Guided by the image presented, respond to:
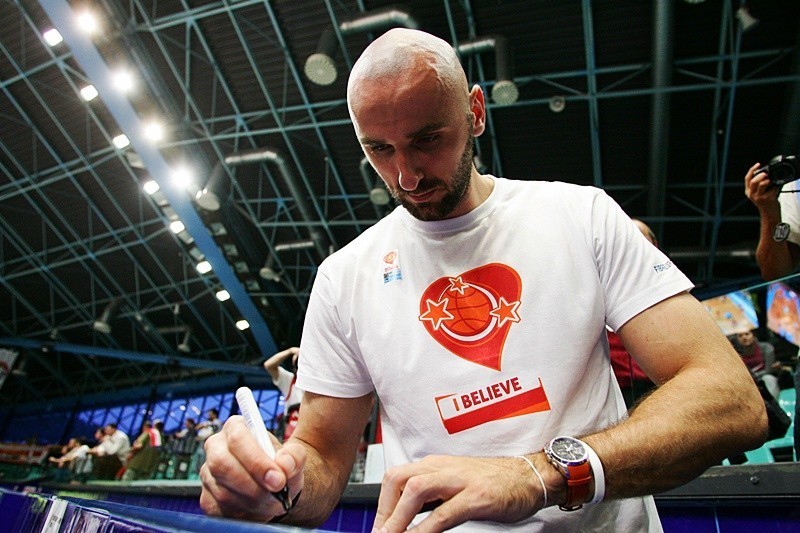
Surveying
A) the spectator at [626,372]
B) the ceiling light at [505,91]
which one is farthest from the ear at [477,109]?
the ceiling light at [505,91]

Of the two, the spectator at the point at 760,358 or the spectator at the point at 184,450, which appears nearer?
the spectator at the point at 760,358

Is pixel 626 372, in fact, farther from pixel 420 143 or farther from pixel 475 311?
pixel 420 143

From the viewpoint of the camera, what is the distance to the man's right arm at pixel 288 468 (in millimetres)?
910

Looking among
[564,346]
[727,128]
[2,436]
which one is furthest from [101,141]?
[2,436]

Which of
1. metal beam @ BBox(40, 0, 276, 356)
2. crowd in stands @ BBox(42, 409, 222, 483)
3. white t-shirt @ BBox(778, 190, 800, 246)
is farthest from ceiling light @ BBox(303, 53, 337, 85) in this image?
white t-shirt @ BBox(778, 190, 800, 246)

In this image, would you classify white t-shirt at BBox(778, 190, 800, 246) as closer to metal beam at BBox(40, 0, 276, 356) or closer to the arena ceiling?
the arena ceiling

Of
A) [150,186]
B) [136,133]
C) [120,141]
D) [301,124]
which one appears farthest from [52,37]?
[301,124]

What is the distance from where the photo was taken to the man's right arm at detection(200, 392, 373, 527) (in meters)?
0.91

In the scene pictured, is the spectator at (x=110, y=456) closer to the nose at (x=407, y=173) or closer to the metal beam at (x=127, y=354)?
the metal beam at (x=127, y=354)

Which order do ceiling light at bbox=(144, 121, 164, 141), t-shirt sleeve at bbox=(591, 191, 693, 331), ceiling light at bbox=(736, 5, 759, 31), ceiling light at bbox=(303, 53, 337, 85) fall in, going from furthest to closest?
ceiling light at bbox=(144, 121, 164, 141), ceiling light at bbox=(303, 53, 337, 85), ceiling light at bbox=(736, 5, 759, 31), t-shirt sleeve at bbox=(591, 191, 693, 331)

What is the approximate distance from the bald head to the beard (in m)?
0.18

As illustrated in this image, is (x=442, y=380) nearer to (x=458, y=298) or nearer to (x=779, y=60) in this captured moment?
(x=458, y=298)

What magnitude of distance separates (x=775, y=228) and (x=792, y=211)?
181mm

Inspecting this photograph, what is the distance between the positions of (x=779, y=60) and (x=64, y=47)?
13.4 meters
